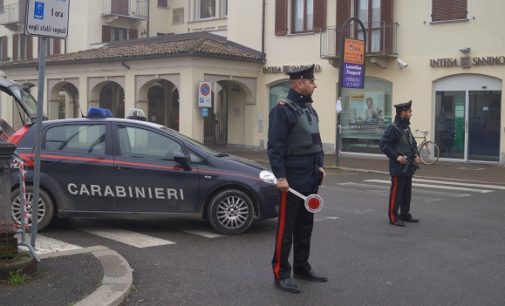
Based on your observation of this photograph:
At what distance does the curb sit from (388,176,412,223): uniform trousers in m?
4.12

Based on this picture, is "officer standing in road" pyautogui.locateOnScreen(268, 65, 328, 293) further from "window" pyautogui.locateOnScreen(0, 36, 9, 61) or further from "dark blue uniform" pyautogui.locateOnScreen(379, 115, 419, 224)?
"window" pyautogui.locateOnScreen(0, 36, 9, 61)

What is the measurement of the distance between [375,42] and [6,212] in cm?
1779

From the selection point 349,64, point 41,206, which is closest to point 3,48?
point 349,64

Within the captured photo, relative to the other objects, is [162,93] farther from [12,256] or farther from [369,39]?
[12,256]

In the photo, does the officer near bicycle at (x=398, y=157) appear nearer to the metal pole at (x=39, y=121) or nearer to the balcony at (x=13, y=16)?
the metal pole at (x=39, y=121)

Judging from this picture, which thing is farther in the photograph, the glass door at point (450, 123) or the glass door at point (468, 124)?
the glass door at point (450, 123)

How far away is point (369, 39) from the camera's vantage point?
21.6 meters

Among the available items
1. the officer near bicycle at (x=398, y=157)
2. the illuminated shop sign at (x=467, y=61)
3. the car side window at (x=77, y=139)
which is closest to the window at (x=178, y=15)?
the illuminated shop sign at (x=467, y=61)

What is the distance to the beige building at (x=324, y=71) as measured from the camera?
1944cm

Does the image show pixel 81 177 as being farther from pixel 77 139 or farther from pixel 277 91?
pixel 277 91

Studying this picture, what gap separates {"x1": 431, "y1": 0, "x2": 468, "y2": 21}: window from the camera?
19.5 meters

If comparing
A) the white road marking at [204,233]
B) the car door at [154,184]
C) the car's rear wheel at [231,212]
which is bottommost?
the white road marking at [204,233]

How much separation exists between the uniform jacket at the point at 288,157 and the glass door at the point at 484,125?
15177 millimetres

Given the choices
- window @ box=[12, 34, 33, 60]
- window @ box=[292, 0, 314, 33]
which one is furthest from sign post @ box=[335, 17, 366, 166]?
window @ box=[12, 34, 33, 60]
